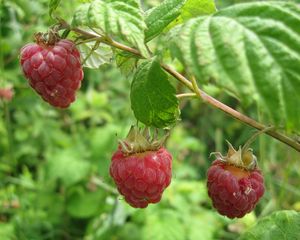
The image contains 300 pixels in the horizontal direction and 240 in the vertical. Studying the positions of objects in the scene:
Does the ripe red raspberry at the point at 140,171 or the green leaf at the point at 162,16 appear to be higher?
the green leaf at the point at 162,16

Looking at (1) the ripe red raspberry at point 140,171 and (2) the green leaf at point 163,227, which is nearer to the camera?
(1) the ripe red raspberry at point 140,171

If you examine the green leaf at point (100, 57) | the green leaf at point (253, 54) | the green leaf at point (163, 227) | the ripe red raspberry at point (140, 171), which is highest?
the green leaf at point (253, 54)

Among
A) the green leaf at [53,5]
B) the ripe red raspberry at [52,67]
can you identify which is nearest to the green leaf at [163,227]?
the ripe red raspberry at [52,67]

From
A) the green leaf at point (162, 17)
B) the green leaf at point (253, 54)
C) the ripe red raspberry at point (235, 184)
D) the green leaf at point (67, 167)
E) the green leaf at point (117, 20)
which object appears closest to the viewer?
the green leaf at point (253, 54)

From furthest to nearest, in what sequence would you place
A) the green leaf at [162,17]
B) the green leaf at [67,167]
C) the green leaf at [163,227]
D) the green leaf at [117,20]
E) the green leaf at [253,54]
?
the green leaf at [67,167] → the green leaf at [163,227] → the green leaf at [162,17] → the green leaf at [117,20] → the green leaf at [253,54]

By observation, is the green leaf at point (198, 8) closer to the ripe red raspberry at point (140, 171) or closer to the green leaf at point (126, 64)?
the green leaf at point (126, 64)

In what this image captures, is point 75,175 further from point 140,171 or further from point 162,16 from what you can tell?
point 162,16

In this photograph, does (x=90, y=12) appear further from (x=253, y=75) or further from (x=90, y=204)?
(x=90, y=204)
